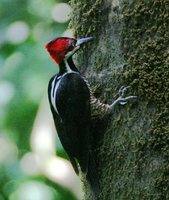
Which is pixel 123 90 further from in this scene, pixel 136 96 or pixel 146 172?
pixel 146 172

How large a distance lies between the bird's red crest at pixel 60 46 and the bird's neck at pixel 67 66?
3 cm

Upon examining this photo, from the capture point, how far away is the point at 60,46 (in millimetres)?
2947

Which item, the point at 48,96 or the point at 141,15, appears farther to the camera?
the point at 48,96

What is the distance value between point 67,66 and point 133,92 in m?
0.37

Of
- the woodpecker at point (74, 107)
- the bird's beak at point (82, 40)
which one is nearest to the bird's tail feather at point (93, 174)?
the woodpecker at point (74, 107)

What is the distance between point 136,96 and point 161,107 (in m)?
0.13

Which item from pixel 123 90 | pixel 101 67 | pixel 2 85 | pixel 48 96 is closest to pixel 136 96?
pixel 123 90

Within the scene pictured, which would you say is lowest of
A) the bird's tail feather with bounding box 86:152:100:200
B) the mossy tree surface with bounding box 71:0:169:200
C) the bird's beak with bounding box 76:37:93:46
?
the bird's tail feather with bounding box 86:152:100:200

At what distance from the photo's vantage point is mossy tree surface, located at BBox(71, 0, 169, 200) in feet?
8.74

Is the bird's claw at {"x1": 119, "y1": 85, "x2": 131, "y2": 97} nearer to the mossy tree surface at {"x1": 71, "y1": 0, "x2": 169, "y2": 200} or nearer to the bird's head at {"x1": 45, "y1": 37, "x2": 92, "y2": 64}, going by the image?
the mossy tree surface at {"x1": 71, "y1": 0, "x2": 169, "y2": 200}

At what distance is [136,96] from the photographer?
2.75 metres

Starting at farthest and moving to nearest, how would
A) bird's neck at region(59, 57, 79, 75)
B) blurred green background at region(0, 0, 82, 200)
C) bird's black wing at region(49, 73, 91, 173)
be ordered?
blurred green background at region(0, 0, 82, 200) → bird's neck at region(59, 57, 79, 75) → bird's black wing at region(49, 73, 91, 173)

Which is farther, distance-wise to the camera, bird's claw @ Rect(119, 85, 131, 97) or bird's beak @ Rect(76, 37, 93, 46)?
bird's beak @ Rect(76, 37, 93, 46)

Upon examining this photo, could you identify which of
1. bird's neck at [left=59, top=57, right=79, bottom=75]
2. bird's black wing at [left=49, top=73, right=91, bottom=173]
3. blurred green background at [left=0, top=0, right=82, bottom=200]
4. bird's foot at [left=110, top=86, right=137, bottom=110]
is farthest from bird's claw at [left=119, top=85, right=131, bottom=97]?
blurred green background at [left=0, top=0, right=82, bottom=200]
